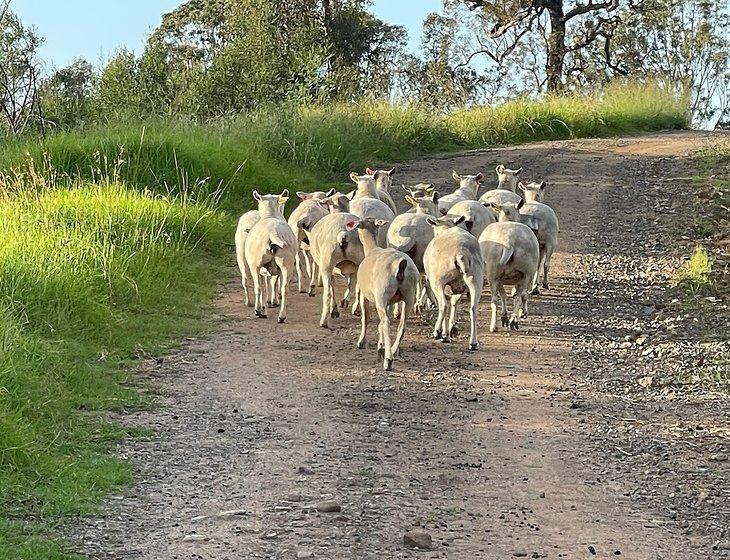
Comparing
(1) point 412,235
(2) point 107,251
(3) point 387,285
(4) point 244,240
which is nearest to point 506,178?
(1) point 412,235

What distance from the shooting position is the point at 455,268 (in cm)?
990

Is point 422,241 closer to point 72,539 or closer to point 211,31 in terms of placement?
point 72,539

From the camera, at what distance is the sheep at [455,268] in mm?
9875

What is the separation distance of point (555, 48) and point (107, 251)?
2511cm

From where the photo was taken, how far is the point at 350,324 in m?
11.2

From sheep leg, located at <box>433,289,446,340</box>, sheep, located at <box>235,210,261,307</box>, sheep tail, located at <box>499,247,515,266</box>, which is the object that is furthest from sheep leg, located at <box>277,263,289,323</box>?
sheep tail, located at <box>499,247,515,266</box>

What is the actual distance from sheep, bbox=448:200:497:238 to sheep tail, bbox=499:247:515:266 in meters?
1.26

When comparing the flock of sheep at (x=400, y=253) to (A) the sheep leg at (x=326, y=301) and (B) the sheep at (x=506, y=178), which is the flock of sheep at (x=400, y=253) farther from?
(B) the sheep at (x=506, y=178)

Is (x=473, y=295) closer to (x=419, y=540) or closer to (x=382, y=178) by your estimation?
(x=419, y=540)

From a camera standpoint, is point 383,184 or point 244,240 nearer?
point 244,240

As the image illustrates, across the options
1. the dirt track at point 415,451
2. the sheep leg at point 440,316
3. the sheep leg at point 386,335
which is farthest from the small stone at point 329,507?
the sheep leg at point 440,316

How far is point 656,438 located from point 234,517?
9.88ft

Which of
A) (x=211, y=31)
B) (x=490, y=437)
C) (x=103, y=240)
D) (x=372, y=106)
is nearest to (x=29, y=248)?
(x=103, y=240)

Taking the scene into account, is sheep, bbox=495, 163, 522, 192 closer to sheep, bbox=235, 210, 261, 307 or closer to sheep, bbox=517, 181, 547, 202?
sheep, bbox=517, 181, 547, 202
